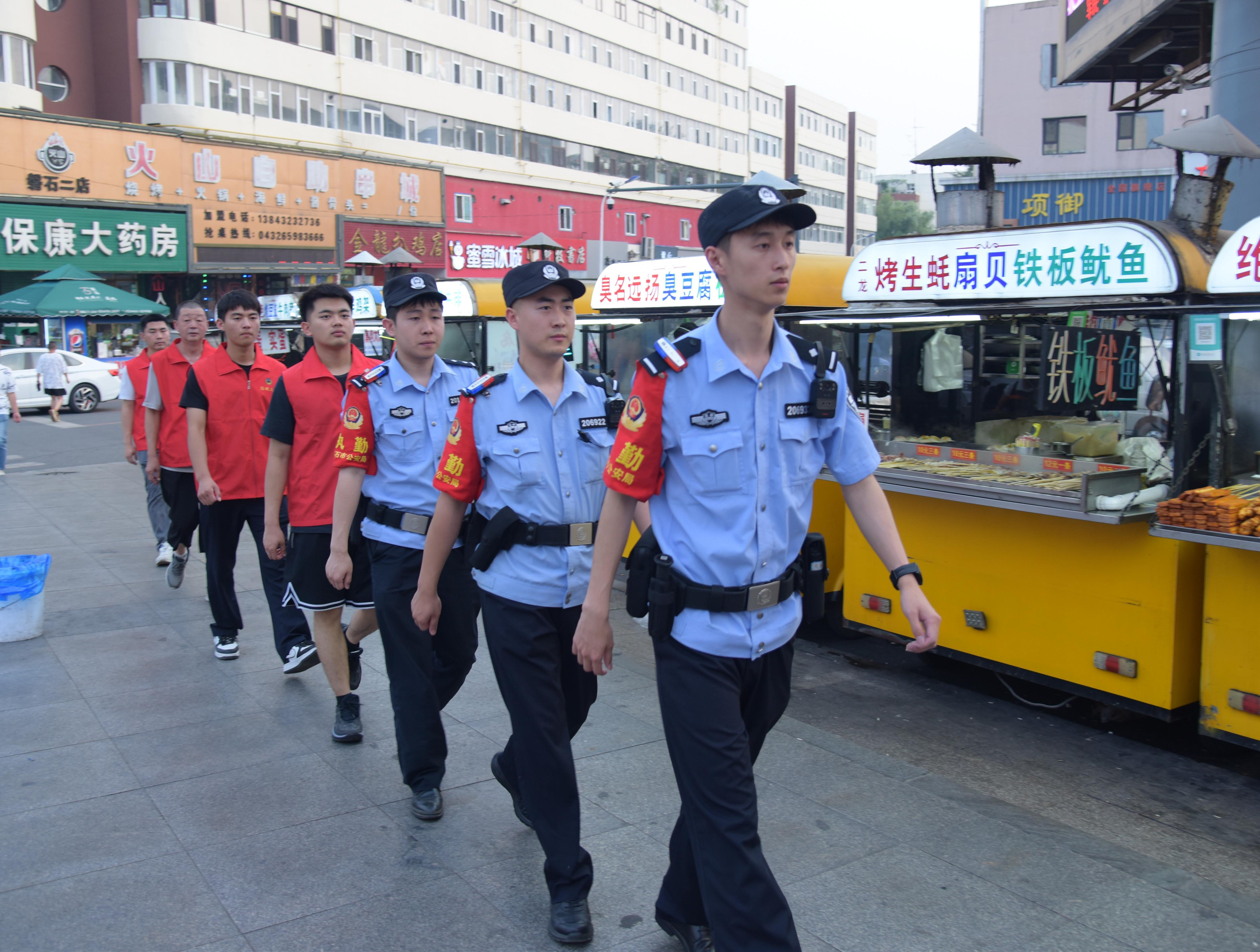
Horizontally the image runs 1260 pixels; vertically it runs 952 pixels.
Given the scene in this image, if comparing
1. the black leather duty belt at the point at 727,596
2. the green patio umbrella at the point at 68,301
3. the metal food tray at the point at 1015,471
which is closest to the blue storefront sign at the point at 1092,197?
the metal food tray at the point at 1015,471

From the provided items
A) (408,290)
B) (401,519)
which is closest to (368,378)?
(408,290)

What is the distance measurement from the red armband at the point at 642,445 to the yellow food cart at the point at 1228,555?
3.00 m

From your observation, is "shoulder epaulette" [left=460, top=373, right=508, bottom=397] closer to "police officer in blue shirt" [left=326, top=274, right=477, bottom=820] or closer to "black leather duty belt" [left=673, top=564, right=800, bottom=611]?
"police officer in blue shirt" [left=326, top=274, right=477, bottom=820]

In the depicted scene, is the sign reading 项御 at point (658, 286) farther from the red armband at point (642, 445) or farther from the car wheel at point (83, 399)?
the car wheel at point (83, 399)

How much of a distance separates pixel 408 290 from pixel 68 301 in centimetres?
2306

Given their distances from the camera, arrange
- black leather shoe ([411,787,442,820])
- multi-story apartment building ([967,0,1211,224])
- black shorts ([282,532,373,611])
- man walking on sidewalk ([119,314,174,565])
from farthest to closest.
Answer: multi-story apartment building ([967,0,1211,224]) → man walking on sidewalk ([119,314,174,565]) → black shorts ([282,532,373,611]) → black leather shoe ([411,787,442,820])

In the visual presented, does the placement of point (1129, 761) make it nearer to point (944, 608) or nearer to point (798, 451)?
point (944, 608)

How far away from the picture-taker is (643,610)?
2885mm

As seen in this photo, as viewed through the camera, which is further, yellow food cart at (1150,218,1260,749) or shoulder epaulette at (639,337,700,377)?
yellow food cart at (1150,218,1260,749)

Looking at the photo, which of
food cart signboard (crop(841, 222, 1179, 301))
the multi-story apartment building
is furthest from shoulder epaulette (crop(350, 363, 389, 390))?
the multi-story apartment building

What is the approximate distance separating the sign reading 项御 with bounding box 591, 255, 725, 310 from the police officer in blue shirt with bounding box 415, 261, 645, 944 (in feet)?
15.4

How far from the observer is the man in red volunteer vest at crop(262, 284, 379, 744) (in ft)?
16.0

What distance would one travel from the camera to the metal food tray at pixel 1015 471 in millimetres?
5082

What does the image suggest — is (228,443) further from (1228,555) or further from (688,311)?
(1228,555)
